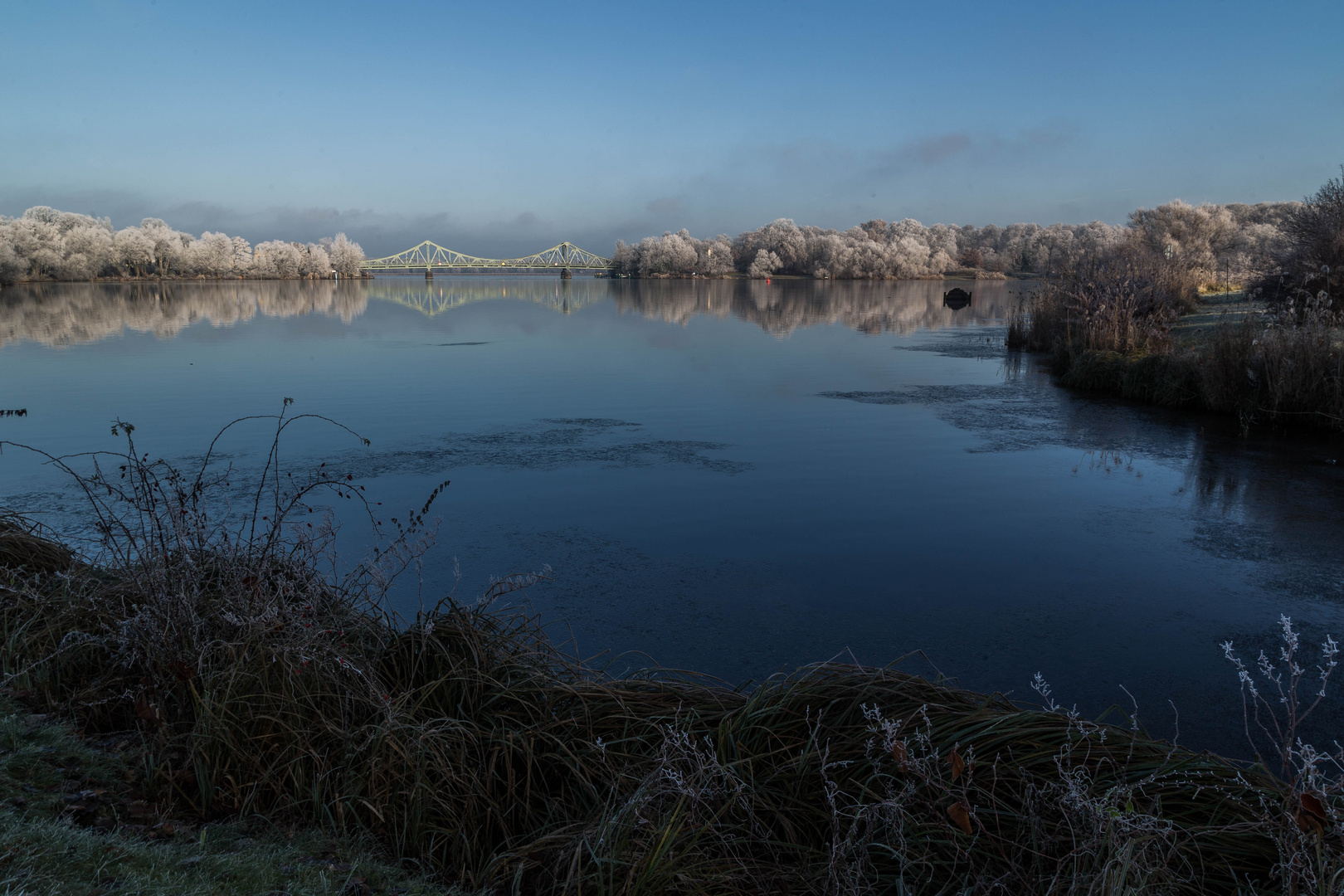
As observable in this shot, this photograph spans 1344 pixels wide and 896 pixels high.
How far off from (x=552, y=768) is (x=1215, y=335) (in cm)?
1272

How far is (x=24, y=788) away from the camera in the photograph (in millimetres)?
2598

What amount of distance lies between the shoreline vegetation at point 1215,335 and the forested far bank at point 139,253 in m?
79.8

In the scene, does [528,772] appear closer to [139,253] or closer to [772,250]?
[139,253]

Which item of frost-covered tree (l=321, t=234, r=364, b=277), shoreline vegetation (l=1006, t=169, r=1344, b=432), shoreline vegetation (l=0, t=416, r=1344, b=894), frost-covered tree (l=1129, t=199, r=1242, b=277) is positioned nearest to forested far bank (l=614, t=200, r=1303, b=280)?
frost-covered tree (l=1129, t=199, r=1242, b=277)

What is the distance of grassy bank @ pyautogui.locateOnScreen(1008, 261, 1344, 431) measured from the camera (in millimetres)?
10781

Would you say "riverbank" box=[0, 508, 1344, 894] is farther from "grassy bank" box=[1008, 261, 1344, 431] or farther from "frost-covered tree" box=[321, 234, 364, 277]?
"frost-covered tree" box=[321, 234, 364, 277]

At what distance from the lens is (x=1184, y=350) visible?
13805 mm

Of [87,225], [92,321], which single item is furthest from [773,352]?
[87,225]

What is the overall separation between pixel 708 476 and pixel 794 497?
112 cm

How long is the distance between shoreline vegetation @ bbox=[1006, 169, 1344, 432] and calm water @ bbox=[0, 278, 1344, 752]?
0.88 metres

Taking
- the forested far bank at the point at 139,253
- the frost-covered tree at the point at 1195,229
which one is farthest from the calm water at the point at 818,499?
the forested far bank at the point at 139,253

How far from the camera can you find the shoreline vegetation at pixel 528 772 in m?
2.38

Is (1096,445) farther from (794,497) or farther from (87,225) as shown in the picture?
(87,225)

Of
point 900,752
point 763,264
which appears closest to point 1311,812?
point 900,752
